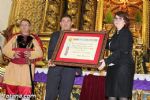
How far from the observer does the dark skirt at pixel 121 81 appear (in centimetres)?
360

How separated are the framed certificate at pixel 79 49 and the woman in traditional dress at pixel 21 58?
0.67 metres

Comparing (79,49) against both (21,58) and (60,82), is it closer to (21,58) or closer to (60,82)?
(60,82)

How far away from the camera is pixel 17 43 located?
4.81 m

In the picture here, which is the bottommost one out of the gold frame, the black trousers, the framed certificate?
the black trousers

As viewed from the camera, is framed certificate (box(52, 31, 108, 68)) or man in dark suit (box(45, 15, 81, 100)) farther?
man in dark suit (box(45, 15, 81, 100))

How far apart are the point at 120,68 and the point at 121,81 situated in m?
0.15

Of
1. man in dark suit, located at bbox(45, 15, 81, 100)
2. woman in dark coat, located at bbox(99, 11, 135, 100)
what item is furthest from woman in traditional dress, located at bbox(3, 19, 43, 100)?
woman in dark coat, located at bbox(99, 11, 135, 100)

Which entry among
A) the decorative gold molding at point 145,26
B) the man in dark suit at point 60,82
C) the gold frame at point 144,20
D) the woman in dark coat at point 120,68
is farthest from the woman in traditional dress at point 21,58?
the decorative gold molding at point 145,26

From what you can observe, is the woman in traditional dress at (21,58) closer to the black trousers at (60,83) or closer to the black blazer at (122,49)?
the black trousers at (60,83)

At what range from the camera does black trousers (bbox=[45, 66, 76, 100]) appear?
4141 mm

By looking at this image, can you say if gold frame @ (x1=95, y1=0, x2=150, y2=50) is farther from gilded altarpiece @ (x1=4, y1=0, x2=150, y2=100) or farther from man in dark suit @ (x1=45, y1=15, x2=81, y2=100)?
man in dark suit @ (x1=45, y1=15, x2=81, y2=100)

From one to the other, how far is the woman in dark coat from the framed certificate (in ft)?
Result: 0.89

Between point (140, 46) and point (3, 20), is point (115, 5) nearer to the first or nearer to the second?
point (140, 46)

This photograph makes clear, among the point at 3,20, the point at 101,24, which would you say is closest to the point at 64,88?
the point at 101,24
